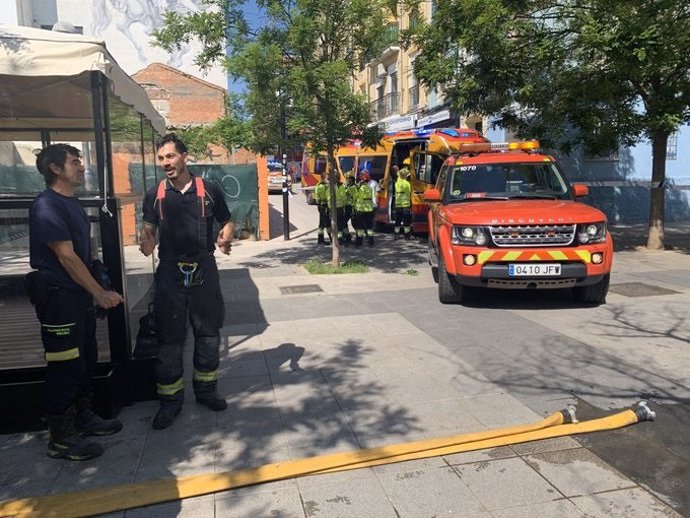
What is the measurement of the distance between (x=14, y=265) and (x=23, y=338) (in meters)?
1.90

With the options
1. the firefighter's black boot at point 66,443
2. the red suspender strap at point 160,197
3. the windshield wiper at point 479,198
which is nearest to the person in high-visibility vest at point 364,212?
the windshield wiper at point 479,198

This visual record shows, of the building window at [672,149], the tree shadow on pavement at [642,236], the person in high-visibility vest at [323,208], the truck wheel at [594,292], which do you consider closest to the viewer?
the truck wheel at [594,292]

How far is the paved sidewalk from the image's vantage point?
9.95ft

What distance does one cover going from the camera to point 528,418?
4.00 meters

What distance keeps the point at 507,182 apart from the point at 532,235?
1504 millimetres

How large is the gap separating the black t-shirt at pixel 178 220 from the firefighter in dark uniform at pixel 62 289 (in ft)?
1.66

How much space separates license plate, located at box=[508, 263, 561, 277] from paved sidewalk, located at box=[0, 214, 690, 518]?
50cm

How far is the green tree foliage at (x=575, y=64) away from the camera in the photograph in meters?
9.10

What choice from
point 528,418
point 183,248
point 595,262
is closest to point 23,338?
point 183,248

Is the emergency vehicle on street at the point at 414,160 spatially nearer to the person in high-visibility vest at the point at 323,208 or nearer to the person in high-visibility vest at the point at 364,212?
the person in high-visibility vest at the point at 323,208

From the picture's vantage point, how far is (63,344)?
346 centimetres

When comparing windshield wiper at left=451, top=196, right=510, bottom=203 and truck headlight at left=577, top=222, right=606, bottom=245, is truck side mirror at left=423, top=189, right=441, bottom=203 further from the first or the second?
truck headlight at left=577, top=222, right=606, bottom=245

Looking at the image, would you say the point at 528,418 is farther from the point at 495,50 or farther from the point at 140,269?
the point at 495,50

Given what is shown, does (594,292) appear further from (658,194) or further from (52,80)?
(52,80)
